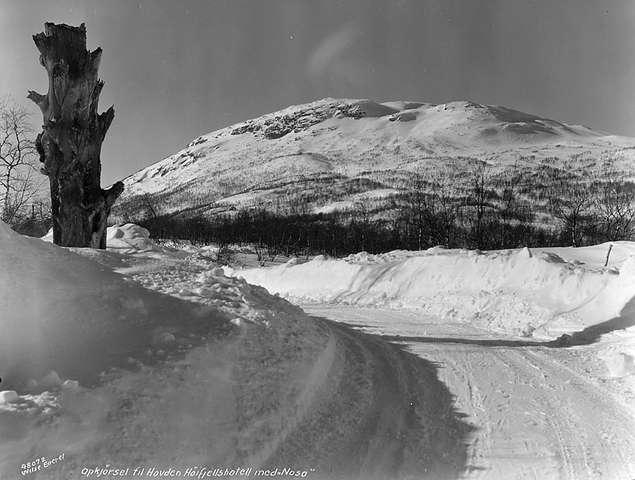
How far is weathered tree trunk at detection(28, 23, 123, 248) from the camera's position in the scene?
12.0m

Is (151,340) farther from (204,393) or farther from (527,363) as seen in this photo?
(527,363)

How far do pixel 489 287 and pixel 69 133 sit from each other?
47.4 ft

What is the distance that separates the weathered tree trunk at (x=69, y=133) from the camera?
11984mm

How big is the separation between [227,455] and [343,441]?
1538 millimetres

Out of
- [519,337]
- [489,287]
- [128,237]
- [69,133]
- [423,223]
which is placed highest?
[423,223]

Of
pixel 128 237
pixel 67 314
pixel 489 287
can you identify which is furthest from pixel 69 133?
pixel 489 287

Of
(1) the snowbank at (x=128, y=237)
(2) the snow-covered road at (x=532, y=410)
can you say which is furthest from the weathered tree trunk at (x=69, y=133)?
(2) the snow-covered road at (x=532, y=410)

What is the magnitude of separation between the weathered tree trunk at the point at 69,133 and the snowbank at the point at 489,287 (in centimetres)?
1022

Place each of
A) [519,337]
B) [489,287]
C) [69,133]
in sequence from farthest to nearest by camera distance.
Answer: [489,287]
[69,133]
[519,337]

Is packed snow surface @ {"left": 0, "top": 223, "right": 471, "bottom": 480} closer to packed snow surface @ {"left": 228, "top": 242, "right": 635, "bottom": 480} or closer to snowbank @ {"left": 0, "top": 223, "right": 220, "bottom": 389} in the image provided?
snowbank @ {"left": 0, "top": 223, "right": 220, "bottom": 389}

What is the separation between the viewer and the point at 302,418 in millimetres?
5461

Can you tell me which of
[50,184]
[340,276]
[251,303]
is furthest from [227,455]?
[340,276]

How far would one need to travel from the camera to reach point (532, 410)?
641cm

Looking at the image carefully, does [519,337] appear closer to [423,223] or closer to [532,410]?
[532,410]
